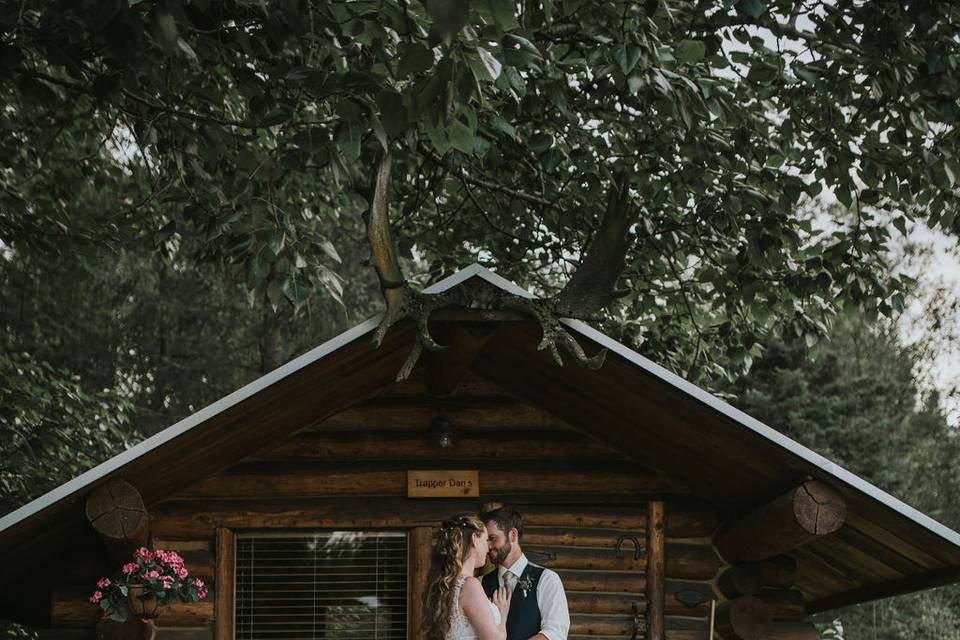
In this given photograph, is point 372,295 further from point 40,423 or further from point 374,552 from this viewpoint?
point 374,552

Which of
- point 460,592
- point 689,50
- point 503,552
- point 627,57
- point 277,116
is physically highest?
point 689,50

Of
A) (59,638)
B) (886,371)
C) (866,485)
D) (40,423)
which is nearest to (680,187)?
(866,485)

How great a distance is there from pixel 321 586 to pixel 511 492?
133 cm

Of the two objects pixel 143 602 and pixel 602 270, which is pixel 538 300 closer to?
pixel 602 270

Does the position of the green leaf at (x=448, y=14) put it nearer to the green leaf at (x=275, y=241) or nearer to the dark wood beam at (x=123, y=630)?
the green leaf at (x=275, y=241)

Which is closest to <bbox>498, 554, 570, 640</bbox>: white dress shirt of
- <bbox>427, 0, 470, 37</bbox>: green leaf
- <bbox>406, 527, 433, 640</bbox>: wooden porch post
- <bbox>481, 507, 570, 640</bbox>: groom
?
<bbox>481, 507, 570, 640</bbox>: groom

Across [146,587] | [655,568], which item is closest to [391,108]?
[146,587]

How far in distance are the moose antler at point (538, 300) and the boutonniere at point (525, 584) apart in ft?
3.75

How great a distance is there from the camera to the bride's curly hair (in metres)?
5.36

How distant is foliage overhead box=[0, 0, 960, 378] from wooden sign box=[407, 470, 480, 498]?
136cm

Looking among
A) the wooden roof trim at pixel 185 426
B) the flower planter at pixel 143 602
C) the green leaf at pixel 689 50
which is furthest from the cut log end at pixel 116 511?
the green leaf at pixel 689 50

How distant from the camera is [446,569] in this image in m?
5.39

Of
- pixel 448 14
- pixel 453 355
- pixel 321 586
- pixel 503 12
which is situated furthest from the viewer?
pixel 321 586

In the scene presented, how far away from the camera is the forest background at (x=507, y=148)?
5.28 meters
